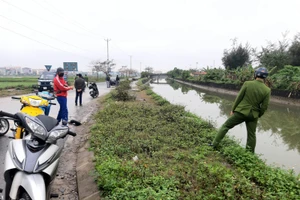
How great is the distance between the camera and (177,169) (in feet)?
11.0

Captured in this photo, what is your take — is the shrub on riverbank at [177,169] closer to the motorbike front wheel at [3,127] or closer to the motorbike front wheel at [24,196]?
the motorbike front wheel at [24,196]

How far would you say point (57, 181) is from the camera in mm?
3379

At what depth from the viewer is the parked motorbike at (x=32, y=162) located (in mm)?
2043

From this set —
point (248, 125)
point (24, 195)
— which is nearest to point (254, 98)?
point (248, 125)

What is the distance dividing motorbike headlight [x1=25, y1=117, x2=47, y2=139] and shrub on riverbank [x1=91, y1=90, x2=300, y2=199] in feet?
3.50

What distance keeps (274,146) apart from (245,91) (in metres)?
2.71

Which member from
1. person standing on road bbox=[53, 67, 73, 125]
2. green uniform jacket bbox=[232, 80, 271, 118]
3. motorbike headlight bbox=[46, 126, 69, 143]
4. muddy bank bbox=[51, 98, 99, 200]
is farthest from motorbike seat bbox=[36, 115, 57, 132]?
A: person standing on road bbox=[53, 67, 73, 125]

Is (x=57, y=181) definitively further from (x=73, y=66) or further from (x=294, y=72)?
(x=73, y=66)

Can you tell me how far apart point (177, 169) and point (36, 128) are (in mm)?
2113

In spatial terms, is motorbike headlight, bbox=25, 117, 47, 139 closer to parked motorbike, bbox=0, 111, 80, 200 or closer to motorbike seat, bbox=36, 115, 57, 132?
parked motorbike, bbox=0, 111, 80, 200

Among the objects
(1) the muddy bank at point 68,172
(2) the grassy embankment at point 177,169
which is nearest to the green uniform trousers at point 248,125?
(2) the grassy embankment at point 177,169

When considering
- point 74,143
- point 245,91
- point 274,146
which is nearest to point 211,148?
point 245,91

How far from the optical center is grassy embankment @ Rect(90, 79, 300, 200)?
8.72ft

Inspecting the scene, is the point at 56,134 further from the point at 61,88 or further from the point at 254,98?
the point at 61,88
